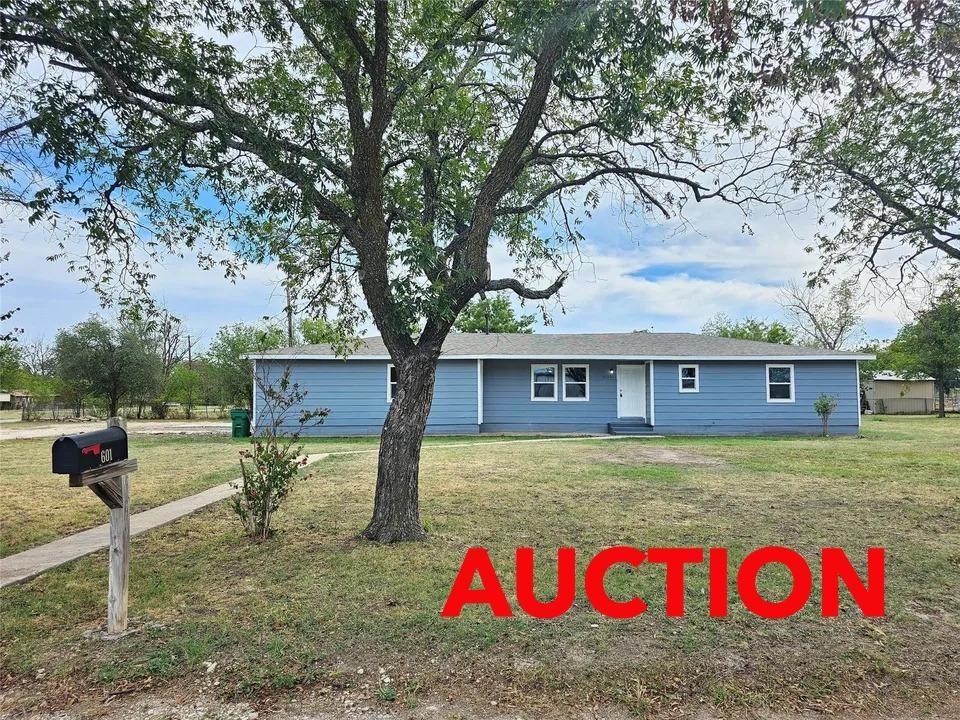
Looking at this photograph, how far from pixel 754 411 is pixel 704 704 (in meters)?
16.2

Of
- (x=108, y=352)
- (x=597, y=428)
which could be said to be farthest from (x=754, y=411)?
(x=108, y=352)

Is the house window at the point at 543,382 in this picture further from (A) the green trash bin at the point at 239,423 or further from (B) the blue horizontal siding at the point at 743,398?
(A) the green trash bin at the point at 239,423

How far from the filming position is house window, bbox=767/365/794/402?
17.2 metres

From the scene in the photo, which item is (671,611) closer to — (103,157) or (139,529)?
(139,529)

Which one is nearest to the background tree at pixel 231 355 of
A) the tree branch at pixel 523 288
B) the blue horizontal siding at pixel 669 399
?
the blue horizontal siding at pixel 669 399

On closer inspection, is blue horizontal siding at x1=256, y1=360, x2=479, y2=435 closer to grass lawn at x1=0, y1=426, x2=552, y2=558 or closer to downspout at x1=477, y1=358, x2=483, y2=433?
downspout at x1=477, y1=358, x2=483, y2=433

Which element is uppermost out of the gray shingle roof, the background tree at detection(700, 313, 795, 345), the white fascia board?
the background tree at detection(700, 313, 795, 345)

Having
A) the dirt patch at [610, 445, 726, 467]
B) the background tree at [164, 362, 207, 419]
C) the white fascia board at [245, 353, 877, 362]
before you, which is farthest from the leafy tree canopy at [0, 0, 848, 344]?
the background tree at [164, 362, 207, 419]

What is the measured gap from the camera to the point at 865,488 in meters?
7.63

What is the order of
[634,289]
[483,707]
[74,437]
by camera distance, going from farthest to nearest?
[634,289] < [74,437] < [483,707]

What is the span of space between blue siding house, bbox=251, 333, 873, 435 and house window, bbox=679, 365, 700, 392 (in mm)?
30

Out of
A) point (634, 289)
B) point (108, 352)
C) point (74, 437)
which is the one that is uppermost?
point (634, 289)

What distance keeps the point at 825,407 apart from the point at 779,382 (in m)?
1.52

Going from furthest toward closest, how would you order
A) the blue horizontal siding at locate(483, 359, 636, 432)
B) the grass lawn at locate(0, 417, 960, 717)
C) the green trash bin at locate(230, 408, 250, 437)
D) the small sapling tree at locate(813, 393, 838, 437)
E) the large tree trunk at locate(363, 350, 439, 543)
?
the blue horizontal siding at locate(483, 359, 636, 432) < the green trash bin at locate(230, 408, 250, 437) < the small sapling tree at locate(813, 393, 838, 437) < the large tree trunk at locate(363, 350, 439, 543) < the grass lawn at locate(0, 417, 960, 717)
